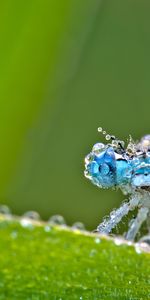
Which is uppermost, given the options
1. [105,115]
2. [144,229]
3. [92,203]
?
[105,115]

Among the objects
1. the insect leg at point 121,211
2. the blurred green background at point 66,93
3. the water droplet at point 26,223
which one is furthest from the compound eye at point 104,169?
the water droplet at point 26,223

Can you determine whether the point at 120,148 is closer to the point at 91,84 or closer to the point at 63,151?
the point at 63,151

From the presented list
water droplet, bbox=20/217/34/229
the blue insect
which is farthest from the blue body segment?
water droplet, bbox=20/217/34/229

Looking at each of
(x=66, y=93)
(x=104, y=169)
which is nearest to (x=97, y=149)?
(x=104, y=169)

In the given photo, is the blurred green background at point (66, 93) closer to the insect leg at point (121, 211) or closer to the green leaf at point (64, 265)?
the insect leg at point (121, 211)

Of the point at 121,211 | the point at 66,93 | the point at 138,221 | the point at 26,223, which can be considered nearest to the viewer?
the point at 26,223

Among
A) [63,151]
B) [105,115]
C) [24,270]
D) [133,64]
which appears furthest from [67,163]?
[24,270]

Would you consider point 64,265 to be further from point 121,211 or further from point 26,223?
point 121,211
